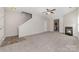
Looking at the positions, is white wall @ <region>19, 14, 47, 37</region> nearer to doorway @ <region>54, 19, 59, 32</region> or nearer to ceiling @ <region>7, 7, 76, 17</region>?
ceiling @ <region>7, 7, 76, 17</region>

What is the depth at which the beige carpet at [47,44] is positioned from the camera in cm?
150

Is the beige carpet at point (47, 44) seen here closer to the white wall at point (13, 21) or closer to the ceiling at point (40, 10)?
the white wall at point (13, 21)

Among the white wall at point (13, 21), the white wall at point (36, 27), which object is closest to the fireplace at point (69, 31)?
the white wall at point (36, 27)

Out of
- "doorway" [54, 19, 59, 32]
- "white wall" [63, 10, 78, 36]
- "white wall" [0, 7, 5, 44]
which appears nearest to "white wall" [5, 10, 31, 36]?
"white wall" [0, 7, 5, 44]

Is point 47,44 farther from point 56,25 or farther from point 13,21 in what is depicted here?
point 13,21

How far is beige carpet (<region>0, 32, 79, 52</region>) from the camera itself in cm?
150

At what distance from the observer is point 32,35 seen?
175cm

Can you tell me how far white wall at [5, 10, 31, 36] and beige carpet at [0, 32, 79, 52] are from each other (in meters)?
0.28

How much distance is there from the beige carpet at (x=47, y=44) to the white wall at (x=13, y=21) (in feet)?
0.93

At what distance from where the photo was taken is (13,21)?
1.66 meters

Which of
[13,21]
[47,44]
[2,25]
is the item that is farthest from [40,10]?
[2,25]
